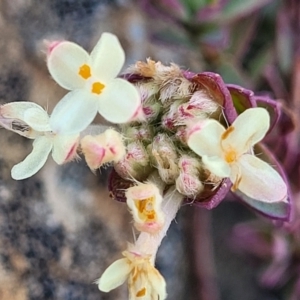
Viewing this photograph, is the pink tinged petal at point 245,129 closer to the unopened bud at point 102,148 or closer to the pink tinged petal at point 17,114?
the unopened bud at point 102,148

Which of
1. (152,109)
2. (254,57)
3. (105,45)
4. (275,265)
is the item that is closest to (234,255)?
(275,265)

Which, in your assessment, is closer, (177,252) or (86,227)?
(86,227)

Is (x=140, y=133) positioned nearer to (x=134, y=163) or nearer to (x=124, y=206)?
(x=134, y=163)

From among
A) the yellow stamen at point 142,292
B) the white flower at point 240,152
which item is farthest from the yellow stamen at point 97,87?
the yellow stamen at point 142,292

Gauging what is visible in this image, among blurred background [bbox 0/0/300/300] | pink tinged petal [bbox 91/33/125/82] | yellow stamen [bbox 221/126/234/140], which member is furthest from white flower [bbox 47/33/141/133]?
blurred background [bbox 0/0/300/300]

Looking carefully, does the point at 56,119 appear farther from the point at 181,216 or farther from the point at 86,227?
the point at 181,216

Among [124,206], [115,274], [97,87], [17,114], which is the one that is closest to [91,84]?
[97,87]

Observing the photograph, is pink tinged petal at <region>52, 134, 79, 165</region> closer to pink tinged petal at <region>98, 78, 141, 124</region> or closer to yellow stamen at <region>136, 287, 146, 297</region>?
pink tinged petal at <region>98, 78, 141, 124</region>
